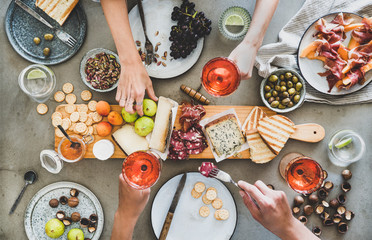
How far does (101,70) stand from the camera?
1.30 meters

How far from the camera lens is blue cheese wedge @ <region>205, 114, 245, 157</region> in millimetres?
1314

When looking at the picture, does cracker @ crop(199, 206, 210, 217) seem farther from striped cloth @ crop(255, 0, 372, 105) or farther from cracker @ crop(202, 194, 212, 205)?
striped cloth @ crop(255, 0, 372, 105)

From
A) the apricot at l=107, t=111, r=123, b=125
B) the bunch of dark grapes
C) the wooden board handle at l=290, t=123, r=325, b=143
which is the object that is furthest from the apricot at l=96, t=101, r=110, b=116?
the wooden board handle at l=290, t=123, r=325, b=143

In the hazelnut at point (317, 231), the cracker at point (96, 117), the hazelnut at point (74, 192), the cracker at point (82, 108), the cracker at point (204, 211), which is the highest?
the cracker at point (82, 108)

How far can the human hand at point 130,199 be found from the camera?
1157 mm

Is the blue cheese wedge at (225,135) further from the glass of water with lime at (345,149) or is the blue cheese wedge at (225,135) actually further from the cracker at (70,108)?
the cracker at (70,108)

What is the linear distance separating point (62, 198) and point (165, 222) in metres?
0.55

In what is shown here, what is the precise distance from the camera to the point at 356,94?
1351 millimetres

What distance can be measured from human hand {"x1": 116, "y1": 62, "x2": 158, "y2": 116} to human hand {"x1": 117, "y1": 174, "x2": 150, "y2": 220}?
335mm

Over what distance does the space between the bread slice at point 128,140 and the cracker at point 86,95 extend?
0.81 ft

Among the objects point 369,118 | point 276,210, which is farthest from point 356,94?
point 276,210

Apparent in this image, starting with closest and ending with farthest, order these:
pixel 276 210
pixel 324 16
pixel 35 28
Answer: pixel 276 210 → pixel 324 16 → pixel 35 28

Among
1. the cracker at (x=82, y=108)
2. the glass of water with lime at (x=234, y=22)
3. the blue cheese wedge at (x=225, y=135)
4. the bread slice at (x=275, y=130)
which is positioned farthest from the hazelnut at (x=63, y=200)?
the glass of water with lime at (x=234, y=22)

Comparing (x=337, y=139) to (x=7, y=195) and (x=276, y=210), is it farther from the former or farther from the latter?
(x=7, y=195)
